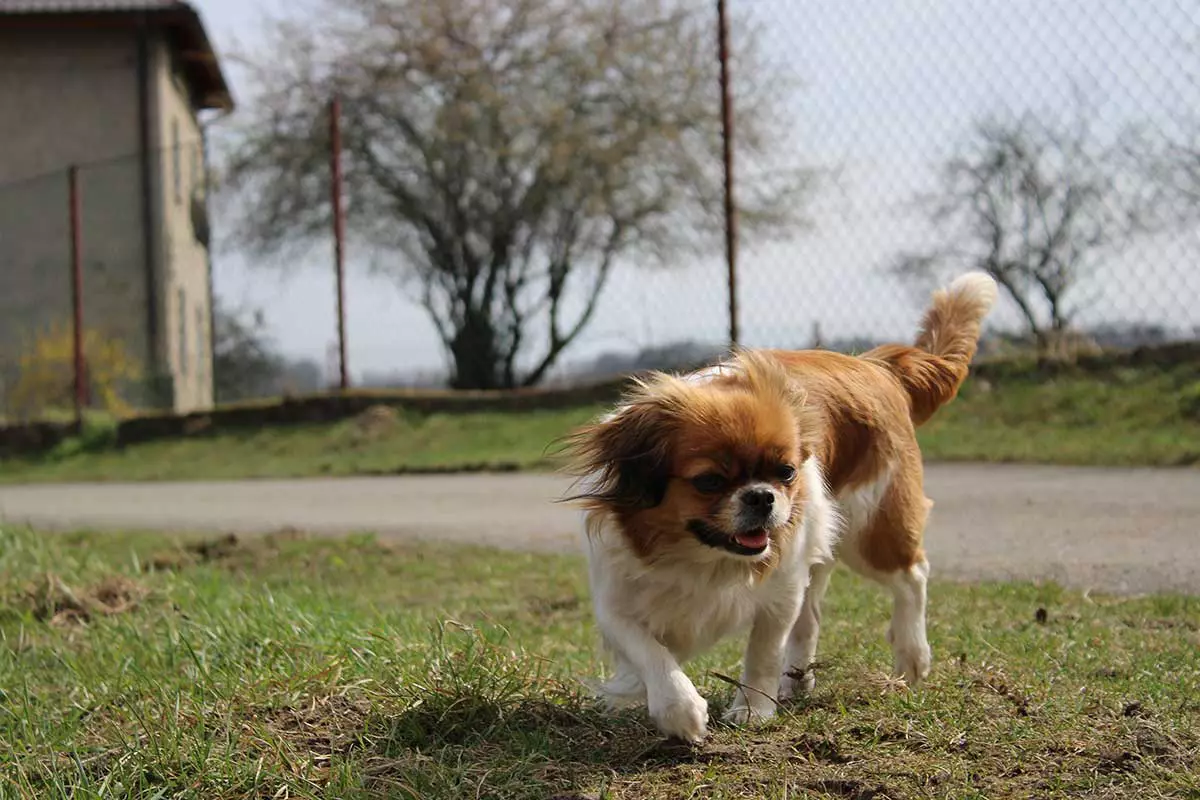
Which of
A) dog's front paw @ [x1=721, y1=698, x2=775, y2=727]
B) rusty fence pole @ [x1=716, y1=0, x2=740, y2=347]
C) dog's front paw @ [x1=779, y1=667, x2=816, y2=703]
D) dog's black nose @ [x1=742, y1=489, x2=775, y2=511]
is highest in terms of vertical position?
rusty fence pole @ [x1=716, y1=0, x2=740, y2=347]

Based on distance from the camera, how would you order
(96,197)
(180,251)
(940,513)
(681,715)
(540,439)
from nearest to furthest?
(681,715)
(940,513)
(540,439)
(96,197)
(180,251)

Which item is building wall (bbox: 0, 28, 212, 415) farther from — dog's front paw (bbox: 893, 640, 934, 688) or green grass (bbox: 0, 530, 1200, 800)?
dog's front paw (bbox: 893, 640, 934, 688)

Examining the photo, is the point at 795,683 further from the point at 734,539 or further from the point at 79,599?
the point at 79,599

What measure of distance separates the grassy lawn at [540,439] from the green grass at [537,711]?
Result: 209cm

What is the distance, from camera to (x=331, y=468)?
1148 cm

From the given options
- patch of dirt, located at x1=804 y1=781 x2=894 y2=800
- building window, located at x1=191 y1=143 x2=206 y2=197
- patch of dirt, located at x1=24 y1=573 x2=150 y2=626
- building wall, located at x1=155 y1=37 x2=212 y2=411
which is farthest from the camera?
building window, located at x1=191 y1=143 x2=206 y2=197

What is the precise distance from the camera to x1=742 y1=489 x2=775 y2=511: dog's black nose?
3154 mm

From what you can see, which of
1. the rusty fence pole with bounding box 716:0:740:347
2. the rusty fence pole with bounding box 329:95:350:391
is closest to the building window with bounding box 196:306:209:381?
the rusty fence pole with bounding box 329:95:350:391

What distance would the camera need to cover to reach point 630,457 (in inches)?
132

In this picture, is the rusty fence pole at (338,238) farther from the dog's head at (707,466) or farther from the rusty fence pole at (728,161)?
the dog's head at (707,466)

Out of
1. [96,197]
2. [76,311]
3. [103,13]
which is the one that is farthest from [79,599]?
[103,13]

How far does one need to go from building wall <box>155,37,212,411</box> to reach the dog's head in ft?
53.8

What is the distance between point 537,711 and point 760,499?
856mm

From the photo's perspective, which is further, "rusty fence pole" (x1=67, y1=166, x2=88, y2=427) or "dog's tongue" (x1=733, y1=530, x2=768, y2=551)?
"rusty fence pole" (x1=67, y1=166, x2=88, y2=427)
